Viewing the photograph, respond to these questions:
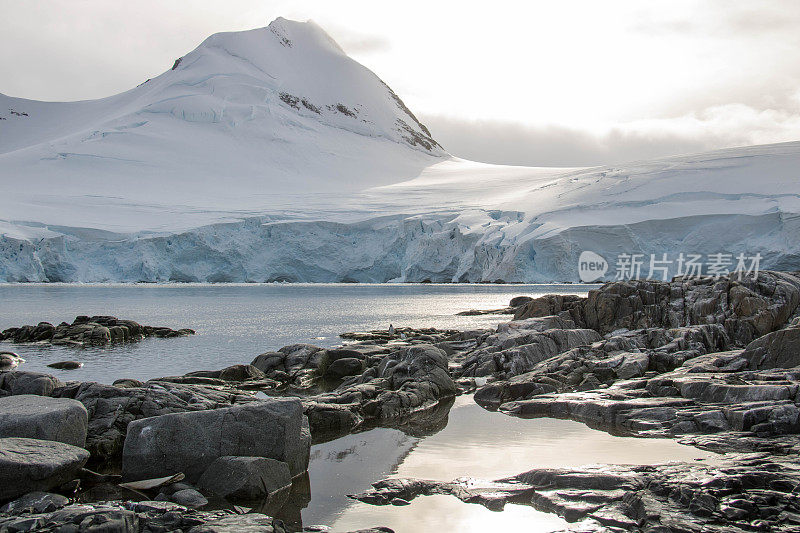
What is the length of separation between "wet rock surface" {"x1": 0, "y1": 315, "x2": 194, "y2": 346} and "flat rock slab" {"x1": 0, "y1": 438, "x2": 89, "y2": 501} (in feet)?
48.7

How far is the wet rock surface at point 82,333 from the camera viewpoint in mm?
19656

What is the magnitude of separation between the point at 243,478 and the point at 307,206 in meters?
54.2

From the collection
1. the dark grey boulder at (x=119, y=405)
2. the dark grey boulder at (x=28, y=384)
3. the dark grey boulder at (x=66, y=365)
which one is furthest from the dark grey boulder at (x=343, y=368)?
the dark grey boulder at (x=66, y=365)

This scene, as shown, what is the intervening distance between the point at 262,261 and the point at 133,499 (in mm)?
45198

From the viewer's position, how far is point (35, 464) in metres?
5.23

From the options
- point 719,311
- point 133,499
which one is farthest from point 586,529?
point 719,311

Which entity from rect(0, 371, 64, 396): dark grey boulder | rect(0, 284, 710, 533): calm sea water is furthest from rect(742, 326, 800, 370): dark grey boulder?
rect(0, 371, 64, 396): dark grey boulder

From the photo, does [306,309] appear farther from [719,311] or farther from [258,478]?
[258,478]

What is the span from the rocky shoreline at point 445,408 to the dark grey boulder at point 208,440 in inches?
0.5

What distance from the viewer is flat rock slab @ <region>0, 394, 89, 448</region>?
585 centimetres

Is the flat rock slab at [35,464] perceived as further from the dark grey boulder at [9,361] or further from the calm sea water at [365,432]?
the dark grey boulder at [9,361]

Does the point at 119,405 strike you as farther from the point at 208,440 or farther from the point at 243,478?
the point at 243,478

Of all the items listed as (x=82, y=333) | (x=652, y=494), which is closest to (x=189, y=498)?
(x=652, y=494)

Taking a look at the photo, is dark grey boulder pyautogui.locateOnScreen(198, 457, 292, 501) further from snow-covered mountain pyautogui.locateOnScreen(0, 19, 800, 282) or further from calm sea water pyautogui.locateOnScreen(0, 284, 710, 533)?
snow-covered mountain pyautogui.locateOnScreen(0, 19, 800, 282)
